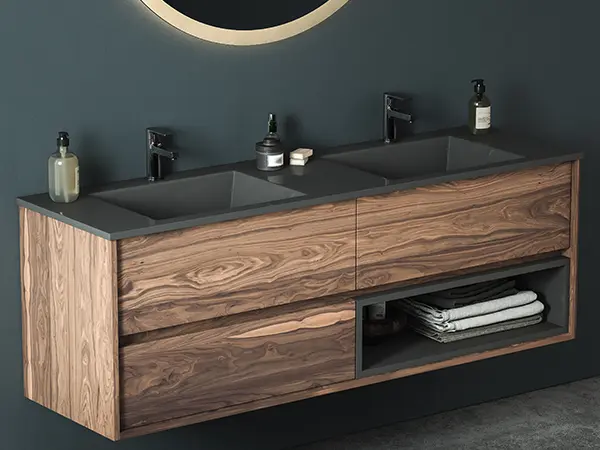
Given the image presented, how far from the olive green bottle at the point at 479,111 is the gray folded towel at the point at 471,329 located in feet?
1.95

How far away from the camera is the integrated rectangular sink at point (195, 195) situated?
346 cm

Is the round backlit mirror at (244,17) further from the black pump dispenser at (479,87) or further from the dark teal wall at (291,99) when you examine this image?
the black pump dispenser at (479,87)

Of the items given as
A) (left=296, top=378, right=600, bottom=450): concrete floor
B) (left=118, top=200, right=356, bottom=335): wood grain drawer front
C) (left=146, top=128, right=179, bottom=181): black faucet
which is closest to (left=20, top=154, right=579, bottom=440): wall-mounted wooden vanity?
(left=118, top=200, right=356, bottom=335): wood grain drawer front

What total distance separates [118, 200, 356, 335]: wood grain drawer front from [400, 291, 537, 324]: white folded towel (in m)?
0.39

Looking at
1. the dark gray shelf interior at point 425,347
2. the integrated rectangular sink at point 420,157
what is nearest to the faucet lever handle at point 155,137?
the integrated rectangular sink at point 420,157

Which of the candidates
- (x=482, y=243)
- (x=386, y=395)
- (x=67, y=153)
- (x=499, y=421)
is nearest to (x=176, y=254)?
(x=67, y=153)

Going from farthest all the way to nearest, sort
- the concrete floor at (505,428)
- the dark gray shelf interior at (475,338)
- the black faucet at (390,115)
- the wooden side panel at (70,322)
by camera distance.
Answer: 1. the concrete floor at (505,428)
2. the black faucet at (390,115)
3. the dark gray shelf interior at (475,338)
4. the wooden side panel at (70,322)

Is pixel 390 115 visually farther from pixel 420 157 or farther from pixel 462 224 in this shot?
pixel 462 224

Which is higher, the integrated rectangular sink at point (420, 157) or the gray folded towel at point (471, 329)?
the integrated rectangular sink at point (420, 157)

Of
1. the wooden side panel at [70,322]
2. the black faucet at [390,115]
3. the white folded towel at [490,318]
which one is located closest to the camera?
the wooden side panel at [70,322]

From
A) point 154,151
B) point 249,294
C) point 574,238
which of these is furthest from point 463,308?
point 154,151

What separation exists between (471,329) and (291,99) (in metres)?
0.84

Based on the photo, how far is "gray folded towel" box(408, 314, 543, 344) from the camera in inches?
148

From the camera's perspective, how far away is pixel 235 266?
327 cm
